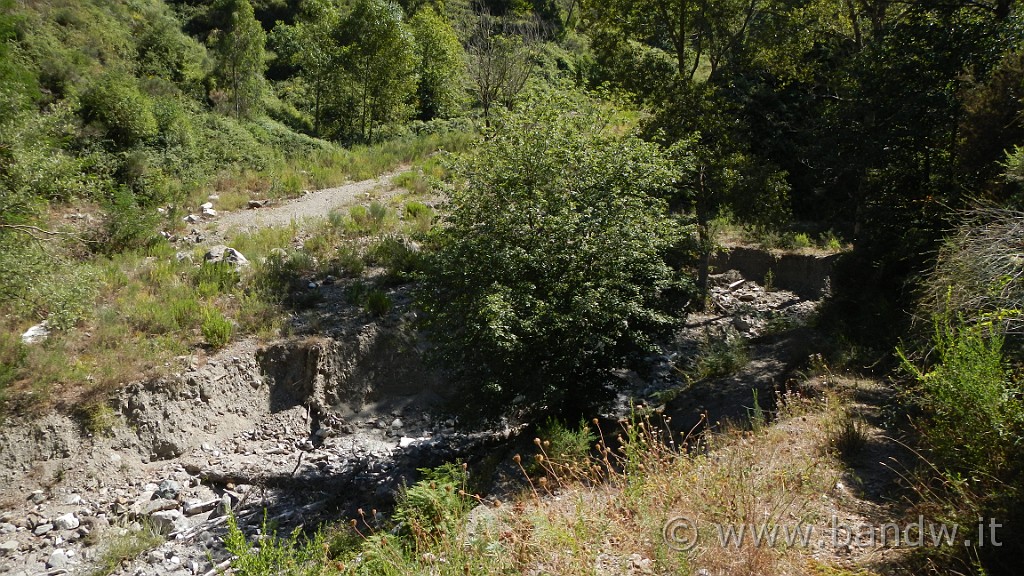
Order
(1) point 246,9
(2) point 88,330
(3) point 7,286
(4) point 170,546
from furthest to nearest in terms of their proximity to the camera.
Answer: (1) point 246,9, (2) point 88,330, (3) point 7,286, (4) point 170,546

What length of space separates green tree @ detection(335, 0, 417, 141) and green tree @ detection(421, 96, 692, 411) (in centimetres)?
1608

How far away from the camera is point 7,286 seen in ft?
26.6

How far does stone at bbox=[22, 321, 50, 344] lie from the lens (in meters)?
9.31

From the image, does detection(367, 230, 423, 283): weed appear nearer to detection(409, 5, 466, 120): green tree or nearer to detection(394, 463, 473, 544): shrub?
detection(394, 463, 473, 544): shrub

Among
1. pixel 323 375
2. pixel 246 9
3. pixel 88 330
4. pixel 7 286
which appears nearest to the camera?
pixel 7 286

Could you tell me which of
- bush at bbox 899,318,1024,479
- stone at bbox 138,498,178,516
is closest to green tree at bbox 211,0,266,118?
stone at bbox 138,498,178,516

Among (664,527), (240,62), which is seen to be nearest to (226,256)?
(664,527)

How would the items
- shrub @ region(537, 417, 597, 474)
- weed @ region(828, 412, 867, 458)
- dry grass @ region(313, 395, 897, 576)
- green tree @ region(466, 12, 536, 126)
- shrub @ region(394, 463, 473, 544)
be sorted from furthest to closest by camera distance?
green tree @ region(466, 12, 536, 126)
shrub @ region(537, 417, 597, 474)
weed @ region(828, 412, 867, 458)
shrub @ region(394, 463, 473, 544)
dry grass @ region(313, 395, 897, 576)

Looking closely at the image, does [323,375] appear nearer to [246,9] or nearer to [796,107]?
[796,107]

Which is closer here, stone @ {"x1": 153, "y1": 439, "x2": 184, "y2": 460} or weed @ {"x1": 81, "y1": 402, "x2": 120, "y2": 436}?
weed @ {"x1": 81, "y1": 402, "x2": 120, "y2": 436}

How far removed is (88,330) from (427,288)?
19.4 ft

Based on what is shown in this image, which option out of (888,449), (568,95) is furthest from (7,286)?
(888,449)

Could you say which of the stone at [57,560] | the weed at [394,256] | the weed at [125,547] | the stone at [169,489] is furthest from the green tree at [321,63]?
the stone at [57,560]

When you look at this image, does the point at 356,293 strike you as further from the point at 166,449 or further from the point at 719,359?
the point at 719,359
